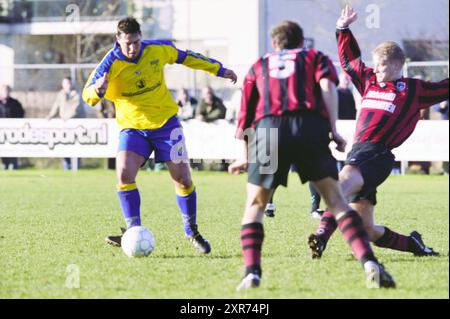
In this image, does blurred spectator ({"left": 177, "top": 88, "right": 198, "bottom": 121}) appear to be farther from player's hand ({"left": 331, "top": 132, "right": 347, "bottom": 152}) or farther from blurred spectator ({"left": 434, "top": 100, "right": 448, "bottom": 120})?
player's hand ({"left": 331, "top": 132, "right": 347, "bottom": 152})

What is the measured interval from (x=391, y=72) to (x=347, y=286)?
1.89 meters

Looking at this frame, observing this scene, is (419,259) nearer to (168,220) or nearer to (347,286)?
(347,286)

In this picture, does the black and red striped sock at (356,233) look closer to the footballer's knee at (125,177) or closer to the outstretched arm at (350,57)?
the outstretched arm at (350,57)

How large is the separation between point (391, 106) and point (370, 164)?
1.56ft

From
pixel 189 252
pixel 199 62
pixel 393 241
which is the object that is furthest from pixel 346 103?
pixel 393 241

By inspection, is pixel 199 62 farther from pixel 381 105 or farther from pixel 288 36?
pixel 288 36

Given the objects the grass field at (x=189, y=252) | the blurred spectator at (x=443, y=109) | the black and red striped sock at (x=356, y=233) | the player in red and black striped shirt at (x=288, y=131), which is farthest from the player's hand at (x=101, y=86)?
the blurred spectator at (x=443, y=109)

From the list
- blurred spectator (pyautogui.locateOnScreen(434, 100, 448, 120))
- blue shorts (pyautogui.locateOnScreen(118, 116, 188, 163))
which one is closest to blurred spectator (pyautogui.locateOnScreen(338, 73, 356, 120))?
blurred spectator (pyautogui.locateOnScreen(434, 100, 448, 120))

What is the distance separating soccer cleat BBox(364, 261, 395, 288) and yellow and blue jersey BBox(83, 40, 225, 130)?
9.12 ft

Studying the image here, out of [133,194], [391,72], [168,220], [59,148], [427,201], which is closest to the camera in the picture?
[391,72]

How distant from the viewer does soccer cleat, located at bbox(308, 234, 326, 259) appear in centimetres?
720

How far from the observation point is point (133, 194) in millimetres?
8000
